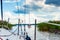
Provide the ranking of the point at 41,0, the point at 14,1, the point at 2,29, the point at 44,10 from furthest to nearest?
the point at 44,10 < the point at 41,0 < the point at 14,1 < the point at 2,29

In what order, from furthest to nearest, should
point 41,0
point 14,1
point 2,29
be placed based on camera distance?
point 41,0 < point 14,1 < point 2,29

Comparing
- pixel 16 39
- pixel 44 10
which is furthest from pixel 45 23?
pixel 16 39

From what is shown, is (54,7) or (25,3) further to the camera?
(54,7)

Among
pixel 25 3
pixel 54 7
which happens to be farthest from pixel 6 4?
pixel 54 7

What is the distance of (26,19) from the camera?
236 cm

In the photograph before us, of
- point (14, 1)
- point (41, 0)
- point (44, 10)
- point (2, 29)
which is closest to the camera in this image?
point (2, 29)

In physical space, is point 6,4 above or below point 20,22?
above

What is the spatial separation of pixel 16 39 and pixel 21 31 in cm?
19

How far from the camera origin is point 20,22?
89.7 inches

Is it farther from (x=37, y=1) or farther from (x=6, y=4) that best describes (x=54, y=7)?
(x=6, y=4)

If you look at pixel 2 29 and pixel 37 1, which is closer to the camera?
pixel 2 29

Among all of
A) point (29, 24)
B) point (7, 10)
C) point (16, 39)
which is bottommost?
point (16, 39)

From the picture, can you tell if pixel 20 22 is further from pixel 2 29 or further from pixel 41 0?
pixel 41 0

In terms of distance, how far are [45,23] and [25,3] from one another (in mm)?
500
